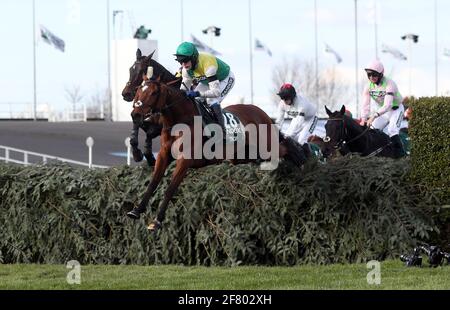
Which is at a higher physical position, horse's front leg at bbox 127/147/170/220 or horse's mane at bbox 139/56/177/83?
horse's mane at bbox 139/56/177/83

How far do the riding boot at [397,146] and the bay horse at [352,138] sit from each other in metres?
0.05

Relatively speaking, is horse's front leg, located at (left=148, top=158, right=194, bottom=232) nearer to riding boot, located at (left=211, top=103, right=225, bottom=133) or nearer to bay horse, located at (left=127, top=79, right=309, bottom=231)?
bay horse, located at (left=127, top=79, right=309, bottom=231)

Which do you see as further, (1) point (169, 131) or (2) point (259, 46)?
(2) point (259, 46)

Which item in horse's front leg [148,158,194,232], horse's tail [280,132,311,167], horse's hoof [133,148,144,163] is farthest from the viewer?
horse's tail [280,132,311,167]

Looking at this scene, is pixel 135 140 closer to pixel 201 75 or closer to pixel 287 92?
pixel 201 75

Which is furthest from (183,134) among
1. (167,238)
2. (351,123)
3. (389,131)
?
(389,131)

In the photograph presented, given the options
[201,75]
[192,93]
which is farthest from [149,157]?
[201,75]

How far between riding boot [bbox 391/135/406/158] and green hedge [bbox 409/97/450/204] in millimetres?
3907

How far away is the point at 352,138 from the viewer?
14508 mm

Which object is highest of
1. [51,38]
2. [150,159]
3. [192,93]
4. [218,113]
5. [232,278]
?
[51,38]

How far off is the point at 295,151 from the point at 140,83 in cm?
265

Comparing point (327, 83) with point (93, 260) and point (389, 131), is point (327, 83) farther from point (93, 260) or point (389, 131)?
point (93, 260)

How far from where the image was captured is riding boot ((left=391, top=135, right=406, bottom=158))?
15.2 m

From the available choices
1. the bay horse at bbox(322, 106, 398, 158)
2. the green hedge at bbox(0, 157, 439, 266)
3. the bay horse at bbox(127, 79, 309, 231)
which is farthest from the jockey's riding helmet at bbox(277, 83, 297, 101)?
the bay horse at bbox(127, 79, 309, 231)
